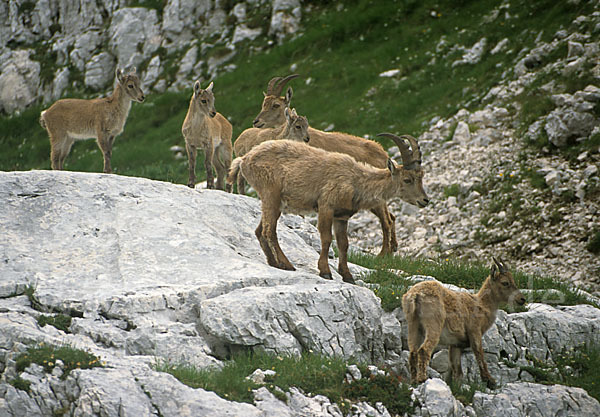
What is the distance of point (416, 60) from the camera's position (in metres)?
25.2

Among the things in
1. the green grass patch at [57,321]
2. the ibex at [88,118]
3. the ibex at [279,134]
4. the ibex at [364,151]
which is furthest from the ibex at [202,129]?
the green grass patch at [57,321]

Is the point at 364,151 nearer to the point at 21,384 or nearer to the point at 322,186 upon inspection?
the point at 322,186

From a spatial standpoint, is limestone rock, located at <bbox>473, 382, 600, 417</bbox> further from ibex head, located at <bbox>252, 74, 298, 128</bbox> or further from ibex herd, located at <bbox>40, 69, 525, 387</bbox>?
ibex head, located at <bbox>252, 74, 298, 128</bbox>

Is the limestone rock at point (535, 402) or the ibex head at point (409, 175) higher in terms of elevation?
the ibex head at point (409, 175)

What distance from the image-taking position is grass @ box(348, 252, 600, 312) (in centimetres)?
1171

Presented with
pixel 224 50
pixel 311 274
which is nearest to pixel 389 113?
pixel 224 50

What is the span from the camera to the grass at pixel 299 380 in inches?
281

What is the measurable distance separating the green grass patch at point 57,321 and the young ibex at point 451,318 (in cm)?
427

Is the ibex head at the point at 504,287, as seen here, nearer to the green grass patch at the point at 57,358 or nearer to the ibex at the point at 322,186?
the ibex at the point at 322,186

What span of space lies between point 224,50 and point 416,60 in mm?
A: 9777

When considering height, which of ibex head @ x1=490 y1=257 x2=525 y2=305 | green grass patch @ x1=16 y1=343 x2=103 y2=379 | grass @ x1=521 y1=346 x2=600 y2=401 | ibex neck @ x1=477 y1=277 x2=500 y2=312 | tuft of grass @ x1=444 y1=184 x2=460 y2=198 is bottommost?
grass @ x1=521 y1=346 x2=600 y2=401

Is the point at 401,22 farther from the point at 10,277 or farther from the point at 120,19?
the point at 10,277

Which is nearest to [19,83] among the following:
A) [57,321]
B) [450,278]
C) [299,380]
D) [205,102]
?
[205,102]

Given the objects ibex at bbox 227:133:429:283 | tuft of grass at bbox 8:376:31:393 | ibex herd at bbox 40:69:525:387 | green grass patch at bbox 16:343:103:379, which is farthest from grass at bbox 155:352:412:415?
ibex at bbox 227:133:429:283
